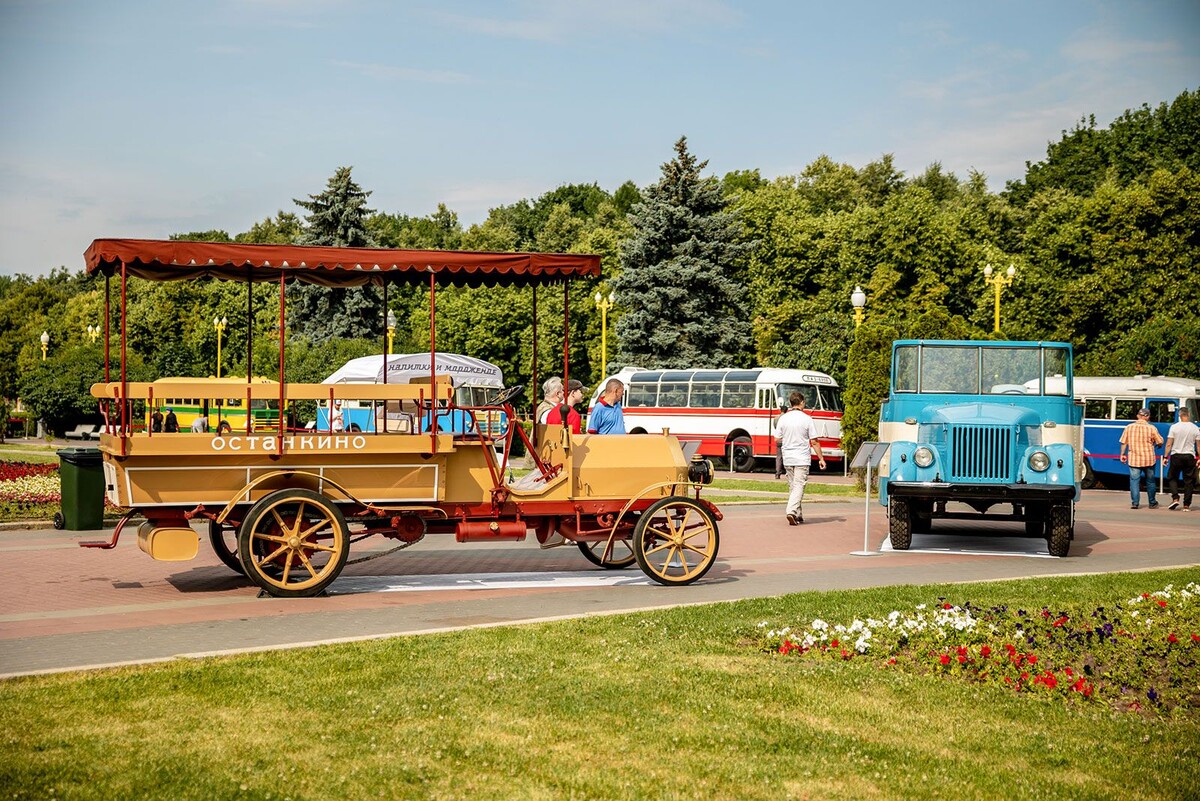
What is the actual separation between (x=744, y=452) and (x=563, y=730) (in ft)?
108

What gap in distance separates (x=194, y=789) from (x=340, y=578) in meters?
7.32

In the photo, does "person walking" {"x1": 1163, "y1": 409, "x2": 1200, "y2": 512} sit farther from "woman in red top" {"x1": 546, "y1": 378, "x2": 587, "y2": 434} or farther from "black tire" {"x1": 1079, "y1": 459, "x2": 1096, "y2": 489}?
"woman in red top" {"x1": 546, "y1": 378, "x2": 587, "y2": 434}

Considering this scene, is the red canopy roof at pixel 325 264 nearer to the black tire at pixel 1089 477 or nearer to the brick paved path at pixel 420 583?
the brick paved path at pixel 420 583

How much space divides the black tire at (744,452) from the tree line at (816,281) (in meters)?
7.48

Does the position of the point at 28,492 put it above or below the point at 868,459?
below

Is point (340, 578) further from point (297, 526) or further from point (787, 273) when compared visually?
point (787, 273)

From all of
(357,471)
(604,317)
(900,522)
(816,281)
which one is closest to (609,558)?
(357,471)

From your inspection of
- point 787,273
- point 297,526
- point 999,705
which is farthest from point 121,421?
point 787,273

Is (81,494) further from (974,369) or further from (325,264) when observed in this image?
(974,369)

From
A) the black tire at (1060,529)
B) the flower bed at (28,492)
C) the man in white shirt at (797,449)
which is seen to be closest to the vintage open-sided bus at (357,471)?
the black tire at (1060,529)

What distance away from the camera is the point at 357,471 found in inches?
452

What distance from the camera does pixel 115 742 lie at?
248 inches

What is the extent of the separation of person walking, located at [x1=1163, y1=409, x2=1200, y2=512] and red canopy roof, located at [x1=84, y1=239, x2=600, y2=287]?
16.2 metres

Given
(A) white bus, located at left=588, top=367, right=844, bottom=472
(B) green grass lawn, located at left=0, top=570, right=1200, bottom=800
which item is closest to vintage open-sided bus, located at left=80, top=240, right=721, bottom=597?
(B) green grass lawn, located at left=0, top=570, right=1200, bottom=800
